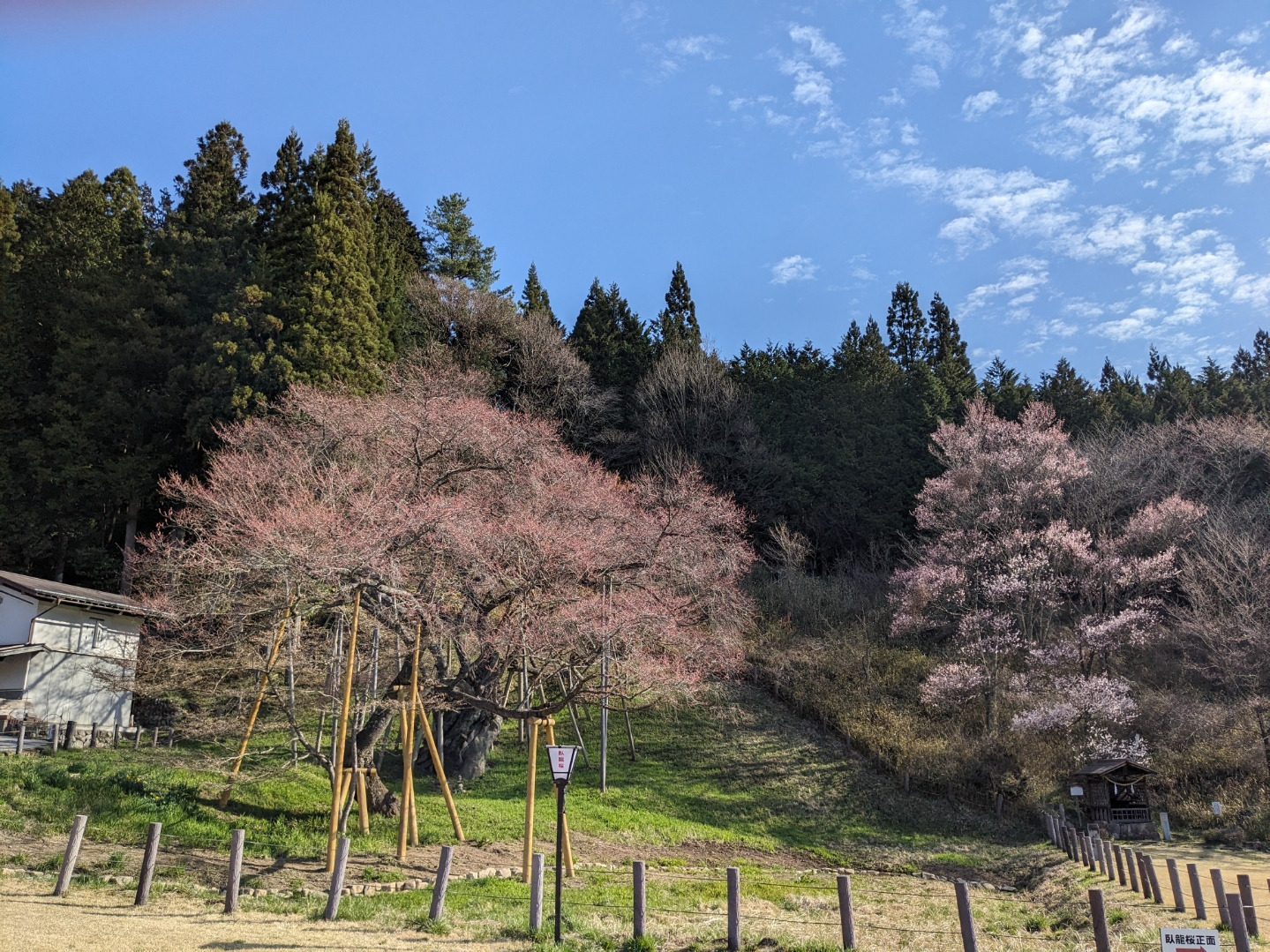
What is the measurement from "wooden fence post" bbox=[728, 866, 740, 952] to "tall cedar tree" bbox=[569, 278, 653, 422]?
2845 centimetres

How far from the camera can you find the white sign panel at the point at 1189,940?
4957 millimetres

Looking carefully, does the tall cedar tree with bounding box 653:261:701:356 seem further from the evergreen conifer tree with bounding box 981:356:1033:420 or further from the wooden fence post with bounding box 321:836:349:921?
the wooden fence post with bounding box 321:836:349:921

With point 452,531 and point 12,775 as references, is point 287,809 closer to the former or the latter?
point 12,775

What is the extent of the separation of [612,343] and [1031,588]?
20485 mm

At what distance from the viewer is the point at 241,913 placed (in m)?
8.41

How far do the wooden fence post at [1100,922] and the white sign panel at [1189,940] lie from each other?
2114 millimetres

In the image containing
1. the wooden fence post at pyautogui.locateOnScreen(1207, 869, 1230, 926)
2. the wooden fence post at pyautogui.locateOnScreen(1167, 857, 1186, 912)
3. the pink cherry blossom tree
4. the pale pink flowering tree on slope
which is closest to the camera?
the wooden fence post at pyautogui.locateOnScreen(1207, 869, 1230, 926)

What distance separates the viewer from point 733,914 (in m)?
8.07

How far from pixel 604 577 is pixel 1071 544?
14714 millimetres

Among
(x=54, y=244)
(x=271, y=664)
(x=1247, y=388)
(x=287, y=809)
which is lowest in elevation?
(x=287, y=809)

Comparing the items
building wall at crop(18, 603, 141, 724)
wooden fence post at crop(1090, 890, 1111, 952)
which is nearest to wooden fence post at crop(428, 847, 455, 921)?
wooden fence post at crop(1090, 890, 1111, 952)

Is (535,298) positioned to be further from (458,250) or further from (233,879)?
(233,879)

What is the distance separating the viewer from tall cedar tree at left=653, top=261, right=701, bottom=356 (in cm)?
3725

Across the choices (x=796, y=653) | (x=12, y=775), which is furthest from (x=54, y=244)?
(x=796, y=653)
